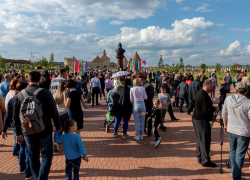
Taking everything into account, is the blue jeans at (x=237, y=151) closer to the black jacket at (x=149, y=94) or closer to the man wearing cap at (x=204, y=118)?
the man wearing cap at (x=204, y=118)

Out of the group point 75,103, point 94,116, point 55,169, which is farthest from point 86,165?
point 94,116

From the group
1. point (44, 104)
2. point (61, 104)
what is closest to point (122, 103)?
point (61, 104)

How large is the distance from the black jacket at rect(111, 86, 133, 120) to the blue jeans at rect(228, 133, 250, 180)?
9.43ft

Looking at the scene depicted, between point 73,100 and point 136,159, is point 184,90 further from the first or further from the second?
A: point 73,100

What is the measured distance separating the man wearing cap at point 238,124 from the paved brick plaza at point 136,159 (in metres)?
0.53

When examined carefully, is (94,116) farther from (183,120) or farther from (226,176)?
(226,176)

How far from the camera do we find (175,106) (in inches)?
429

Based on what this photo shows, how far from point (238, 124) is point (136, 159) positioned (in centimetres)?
242

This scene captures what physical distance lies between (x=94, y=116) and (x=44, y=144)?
5.77 m

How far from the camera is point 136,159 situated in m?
4.41

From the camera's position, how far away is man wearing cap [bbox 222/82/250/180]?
3.17 metres

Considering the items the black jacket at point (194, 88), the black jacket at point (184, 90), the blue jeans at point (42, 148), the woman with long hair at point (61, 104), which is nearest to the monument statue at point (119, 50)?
the black jacket at point (184, 90)

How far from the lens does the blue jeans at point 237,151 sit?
3217mm

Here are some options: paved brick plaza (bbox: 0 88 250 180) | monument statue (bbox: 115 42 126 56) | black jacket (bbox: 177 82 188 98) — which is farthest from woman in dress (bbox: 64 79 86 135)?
monument statue (bbox: 115 42 126 56)
